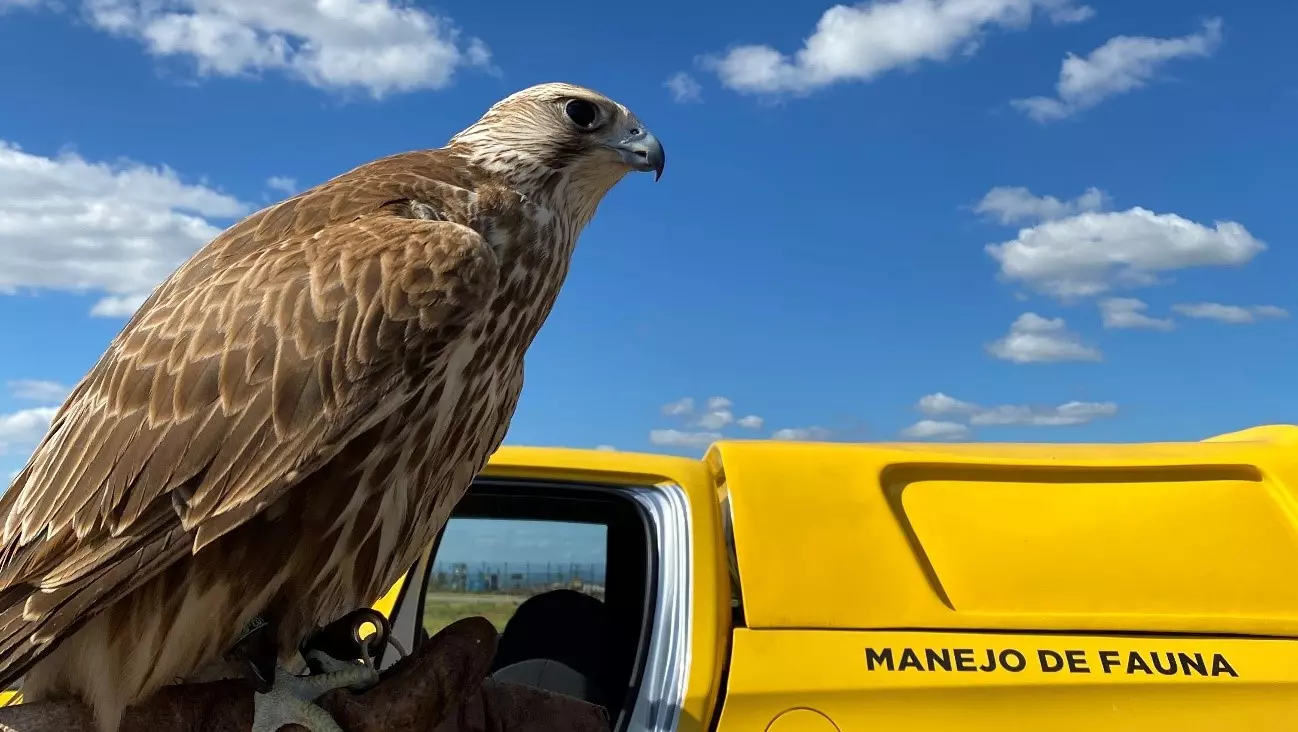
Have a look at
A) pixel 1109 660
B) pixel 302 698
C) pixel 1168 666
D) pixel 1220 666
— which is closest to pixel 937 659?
pixel 1109 660

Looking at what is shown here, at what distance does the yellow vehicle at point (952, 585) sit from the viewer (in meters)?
2.40

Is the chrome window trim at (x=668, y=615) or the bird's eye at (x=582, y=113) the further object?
the bird's eye at (x=582, y=113)

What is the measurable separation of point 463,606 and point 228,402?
163 centimetres

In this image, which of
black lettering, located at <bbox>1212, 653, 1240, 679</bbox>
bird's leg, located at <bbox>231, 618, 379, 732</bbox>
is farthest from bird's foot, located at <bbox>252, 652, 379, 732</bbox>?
black lettering, located at <bbox>1212, 653, 1240, 679</bbox>

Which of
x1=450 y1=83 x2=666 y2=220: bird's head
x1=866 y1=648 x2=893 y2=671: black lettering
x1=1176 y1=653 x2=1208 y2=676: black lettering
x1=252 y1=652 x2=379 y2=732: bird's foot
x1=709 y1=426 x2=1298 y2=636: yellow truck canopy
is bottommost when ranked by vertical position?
Result: x1=252 y1=652 x2=379 y2=732: bird's foot

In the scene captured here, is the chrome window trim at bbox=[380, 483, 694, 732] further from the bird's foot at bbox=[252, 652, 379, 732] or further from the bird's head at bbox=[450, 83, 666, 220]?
the bird's head at bbox=[450, 83, 666, 220]

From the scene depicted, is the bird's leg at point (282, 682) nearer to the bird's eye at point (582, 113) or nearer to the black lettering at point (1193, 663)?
the bird's eye at point (582, 113)

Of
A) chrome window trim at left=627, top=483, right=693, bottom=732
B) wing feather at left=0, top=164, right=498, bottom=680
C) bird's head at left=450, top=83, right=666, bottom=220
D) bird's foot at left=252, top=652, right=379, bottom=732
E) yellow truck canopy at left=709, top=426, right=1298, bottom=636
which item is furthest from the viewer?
bird's head at left=450, top=83, right=666, bottom=220

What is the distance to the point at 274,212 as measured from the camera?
97.7 inches

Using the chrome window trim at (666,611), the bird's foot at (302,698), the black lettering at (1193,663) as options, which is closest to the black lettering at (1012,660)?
the black lettering at (1193,663)

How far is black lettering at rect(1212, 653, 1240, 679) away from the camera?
2477 mm

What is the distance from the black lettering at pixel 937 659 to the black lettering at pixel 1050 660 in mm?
225

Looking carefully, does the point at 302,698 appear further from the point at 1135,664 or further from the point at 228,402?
the point at 1135,664

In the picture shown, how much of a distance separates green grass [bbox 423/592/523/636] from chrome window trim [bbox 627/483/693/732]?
0.94m
